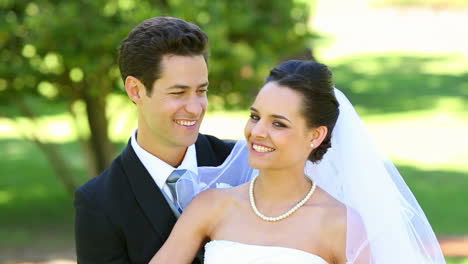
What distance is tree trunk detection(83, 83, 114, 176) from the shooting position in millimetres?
11148

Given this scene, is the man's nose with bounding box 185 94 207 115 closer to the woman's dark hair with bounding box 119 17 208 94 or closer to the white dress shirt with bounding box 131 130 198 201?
the woman's dark hair with bounding box 119 17 208 94

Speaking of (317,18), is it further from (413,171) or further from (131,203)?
(131,203)

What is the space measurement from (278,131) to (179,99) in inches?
23.0

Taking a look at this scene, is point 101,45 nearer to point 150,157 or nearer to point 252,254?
point 150,157

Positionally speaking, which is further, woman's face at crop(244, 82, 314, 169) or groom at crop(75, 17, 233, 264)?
groom at crop(75, 17, 233, 264)

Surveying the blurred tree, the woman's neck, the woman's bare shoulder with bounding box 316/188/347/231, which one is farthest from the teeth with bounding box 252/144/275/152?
the blurred tree

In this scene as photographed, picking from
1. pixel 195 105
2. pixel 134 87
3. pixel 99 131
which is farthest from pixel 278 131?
pixel 99 131

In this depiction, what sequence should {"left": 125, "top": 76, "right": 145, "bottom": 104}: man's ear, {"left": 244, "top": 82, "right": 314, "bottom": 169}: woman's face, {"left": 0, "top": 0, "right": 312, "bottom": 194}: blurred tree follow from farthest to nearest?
{"left": 0, "top": 0, "right": 312, "bottom": 194}: blurred tree, {"left": 125, "top": 76, "right": 145, "bottom": 104}: man's ear, {"left": 244, "top": 82, "right": 314, "bottom": 169}: woman's face

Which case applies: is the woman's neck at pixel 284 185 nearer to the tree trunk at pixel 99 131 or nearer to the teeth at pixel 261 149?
the teeth at pixel 261 149

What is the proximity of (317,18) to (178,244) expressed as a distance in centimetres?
3960

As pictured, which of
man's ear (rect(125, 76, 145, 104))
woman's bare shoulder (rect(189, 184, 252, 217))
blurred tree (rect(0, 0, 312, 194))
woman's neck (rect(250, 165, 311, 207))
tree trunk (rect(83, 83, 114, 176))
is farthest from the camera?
tree trunk (rect(83, 83, 114, 176))

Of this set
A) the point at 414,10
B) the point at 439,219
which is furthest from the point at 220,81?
the point at 414,10

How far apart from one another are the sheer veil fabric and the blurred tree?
218 inches

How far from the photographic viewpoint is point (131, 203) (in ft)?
13.5
